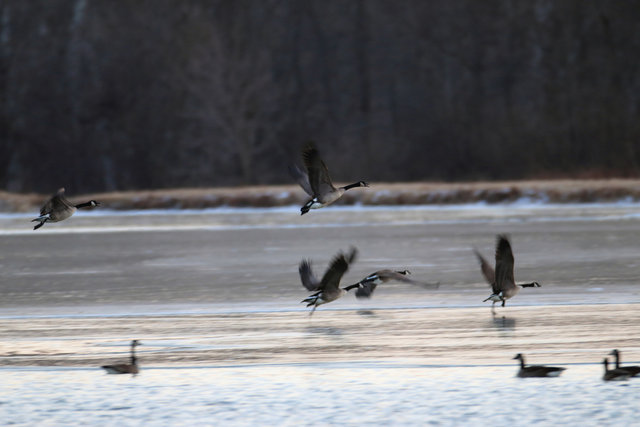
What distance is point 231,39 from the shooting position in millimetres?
46562

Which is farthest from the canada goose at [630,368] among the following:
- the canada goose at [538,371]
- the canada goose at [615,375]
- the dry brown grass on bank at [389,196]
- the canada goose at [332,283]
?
the dry brown grass on bank at [389,196]

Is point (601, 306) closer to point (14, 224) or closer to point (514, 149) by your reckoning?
point (14, 224)

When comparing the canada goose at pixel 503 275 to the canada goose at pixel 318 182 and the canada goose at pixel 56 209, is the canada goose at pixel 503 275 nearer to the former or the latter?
the canada goose at pixel 318 182

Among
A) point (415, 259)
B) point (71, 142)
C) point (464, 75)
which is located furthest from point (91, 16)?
point (415, 259)

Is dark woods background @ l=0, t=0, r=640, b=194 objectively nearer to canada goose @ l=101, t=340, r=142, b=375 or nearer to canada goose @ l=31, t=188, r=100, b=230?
canada goose @ l=31, t=188, r=100, b=230

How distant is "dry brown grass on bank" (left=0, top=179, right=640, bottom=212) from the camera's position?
27.3 m

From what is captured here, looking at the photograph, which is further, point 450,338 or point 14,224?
point 14,224

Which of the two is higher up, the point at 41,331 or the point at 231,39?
the point at 231,39

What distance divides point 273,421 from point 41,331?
3823 millimetres

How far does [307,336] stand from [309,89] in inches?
1643

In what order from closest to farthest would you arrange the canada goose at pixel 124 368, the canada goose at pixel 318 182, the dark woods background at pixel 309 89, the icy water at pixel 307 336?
the icy water at pixel 307 336 → the canada goose at pixel 124 368 → the canada goose at pixel 318 182 → the dark woods background at pixel 309 89

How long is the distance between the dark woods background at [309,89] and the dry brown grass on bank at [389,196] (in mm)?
12842

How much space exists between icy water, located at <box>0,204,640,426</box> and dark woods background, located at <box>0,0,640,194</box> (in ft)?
89.6

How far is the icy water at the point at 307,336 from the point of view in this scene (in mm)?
6008
